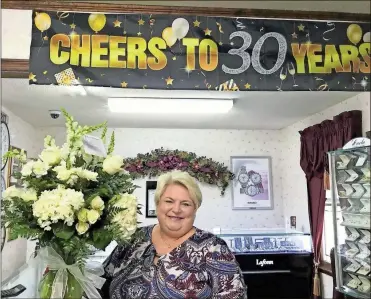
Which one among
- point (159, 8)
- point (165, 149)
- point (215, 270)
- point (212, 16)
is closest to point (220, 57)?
point (212, 16)

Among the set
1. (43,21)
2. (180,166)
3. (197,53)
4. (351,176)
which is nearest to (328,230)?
(351,176)

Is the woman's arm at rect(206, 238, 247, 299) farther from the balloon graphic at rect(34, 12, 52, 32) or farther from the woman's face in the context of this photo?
the balloon graphic at rect(34, 12, 52, 32)

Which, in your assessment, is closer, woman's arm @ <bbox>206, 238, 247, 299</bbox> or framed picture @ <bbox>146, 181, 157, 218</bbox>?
woman's arm @ <bbox>206, 238, 247, 299</bbox>

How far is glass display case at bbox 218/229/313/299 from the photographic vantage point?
1.39 meters

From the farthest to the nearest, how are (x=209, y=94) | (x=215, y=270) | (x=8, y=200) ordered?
(x=209, y=94) < (x=215, y=270) < (x=8, y=200)

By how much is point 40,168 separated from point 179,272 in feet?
1.34

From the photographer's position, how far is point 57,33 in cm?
115

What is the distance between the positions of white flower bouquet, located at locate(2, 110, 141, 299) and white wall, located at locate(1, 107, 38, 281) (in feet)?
1.25

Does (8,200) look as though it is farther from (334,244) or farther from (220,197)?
(334,244)

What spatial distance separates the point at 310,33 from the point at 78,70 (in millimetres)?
803

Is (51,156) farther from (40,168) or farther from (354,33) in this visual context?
(354,33)

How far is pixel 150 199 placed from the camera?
1.08 meters

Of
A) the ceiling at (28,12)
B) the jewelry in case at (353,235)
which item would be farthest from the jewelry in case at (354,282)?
the ceiling at (28,12)

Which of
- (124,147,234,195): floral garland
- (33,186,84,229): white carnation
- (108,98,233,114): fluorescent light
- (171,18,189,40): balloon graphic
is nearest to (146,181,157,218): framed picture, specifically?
(124,147,234,195): floral garland
